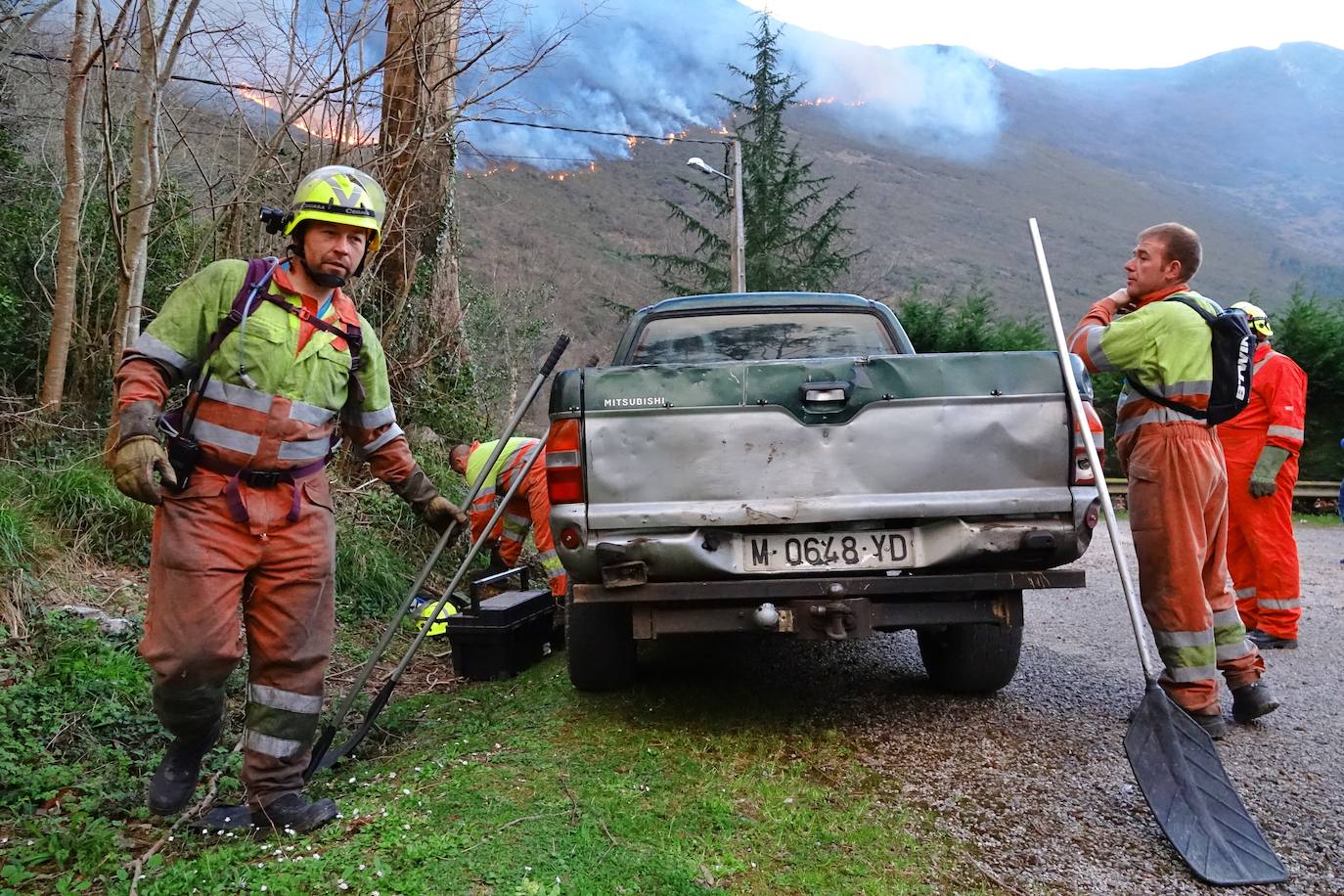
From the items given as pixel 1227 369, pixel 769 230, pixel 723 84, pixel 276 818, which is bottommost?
pixel 276 818

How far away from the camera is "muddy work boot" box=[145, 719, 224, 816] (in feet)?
10.1

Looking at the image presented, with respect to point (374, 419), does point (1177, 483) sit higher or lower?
lower

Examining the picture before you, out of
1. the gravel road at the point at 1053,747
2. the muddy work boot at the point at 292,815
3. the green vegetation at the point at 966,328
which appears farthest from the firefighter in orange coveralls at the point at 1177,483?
the green vegetation at the point at 966,328

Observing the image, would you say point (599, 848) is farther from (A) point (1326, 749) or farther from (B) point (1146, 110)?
(B) point (1146, 110)

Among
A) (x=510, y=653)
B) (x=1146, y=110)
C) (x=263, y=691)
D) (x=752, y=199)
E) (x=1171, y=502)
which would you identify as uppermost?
(x=1146, y=110)

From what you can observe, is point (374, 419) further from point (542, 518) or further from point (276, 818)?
point (542, 518)

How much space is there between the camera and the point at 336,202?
10.4 feet

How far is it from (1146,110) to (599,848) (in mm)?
200063

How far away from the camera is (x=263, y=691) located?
3.13 m

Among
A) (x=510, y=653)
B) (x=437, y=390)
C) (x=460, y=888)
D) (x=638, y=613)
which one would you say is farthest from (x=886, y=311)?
(x=437, y=390)

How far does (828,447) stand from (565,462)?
0.93 metres

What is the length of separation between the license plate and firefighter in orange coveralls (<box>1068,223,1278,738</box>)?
1.11 meters

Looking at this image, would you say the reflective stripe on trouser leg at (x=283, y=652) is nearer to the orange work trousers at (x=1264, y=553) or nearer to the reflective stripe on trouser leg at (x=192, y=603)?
the reflective stripe on trouser leg at (x=192, y=603)

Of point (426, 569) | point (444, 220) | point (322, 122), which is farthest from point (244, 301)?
point (444, 220)
